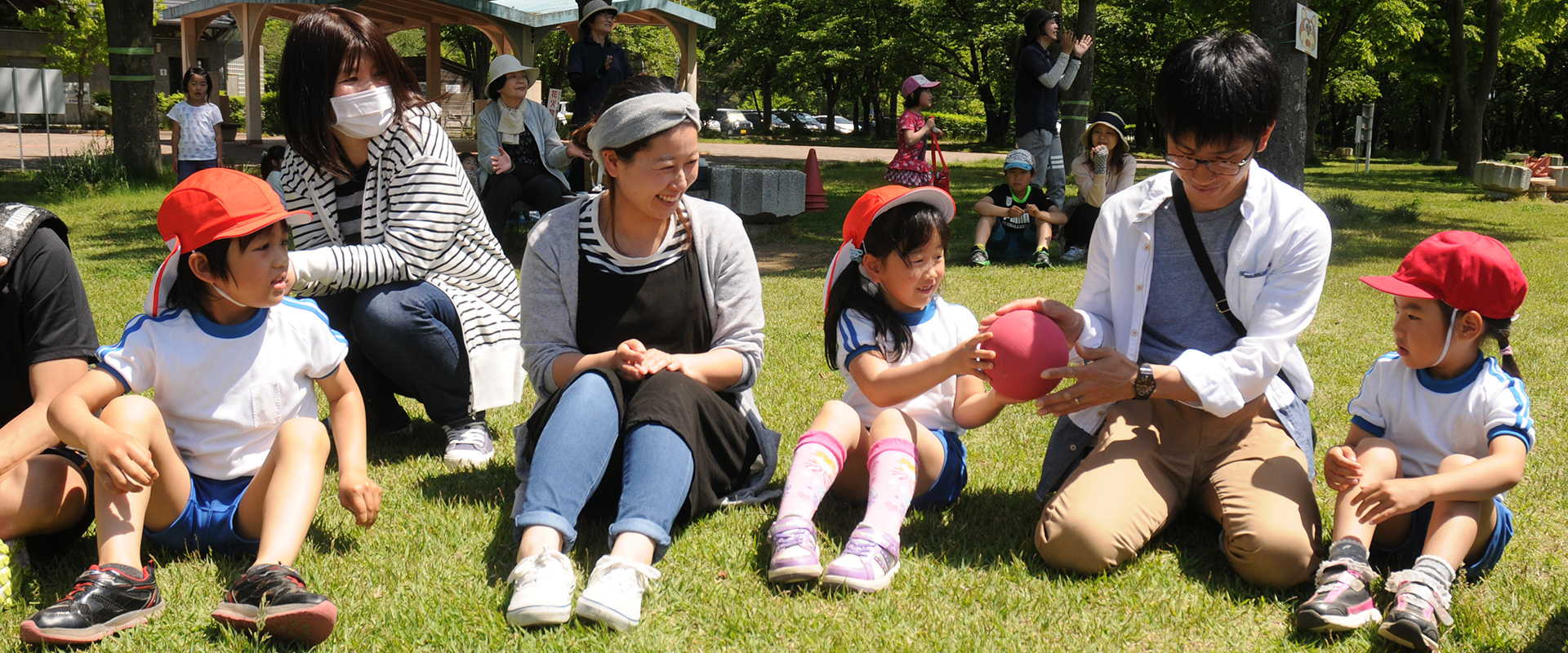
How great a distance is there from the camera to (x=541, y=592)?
2.73 metres

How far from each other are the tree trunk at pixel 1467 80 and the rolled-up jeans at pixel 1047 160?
57.0 feet

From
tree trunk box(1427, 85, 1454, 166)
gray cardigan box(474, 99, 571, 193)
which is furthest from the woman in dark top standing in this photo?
tree trunk box(1427, 85, 1454, 166)

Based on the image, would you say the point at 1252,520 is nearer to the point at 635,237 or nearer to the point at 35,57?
the point at 635,237

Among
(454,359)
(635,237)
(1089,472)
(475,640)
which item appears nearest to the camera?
(475,640)

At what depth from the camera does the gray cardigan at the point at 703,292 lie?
352cm

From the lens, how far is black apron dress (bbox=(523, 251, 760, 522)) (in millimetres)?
3344

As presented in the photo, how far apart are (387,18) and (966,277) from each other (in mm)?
15072

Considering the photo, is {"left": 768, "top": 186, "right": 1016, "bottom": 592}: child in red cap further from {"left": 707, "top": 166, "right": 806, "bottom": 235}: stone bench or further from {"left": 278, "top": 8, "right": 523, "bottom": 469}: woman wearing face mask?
{"left": 707, "top": 166, "right": 806, "bottom": 235}: stone bench

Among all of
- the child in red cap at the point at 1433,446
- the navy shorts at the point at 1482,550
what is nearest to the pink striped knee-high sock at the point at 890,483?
the child in red cap at the point at 1433,446

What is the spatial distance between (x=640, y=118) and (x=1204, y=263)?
1692mm

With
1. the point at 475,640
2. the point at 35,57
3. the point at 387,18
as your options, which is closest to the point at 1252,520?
the point at 475,640

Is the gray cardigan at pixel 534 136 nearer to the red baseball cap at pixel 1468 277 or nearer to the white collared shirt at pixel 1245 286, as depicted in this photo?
the white collared shirt at pixel 1245 286

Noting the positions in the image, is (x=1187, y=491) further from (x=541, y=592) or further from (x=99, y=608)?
(x=99, y=608)

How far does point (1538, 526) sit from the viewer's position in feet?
11.6
